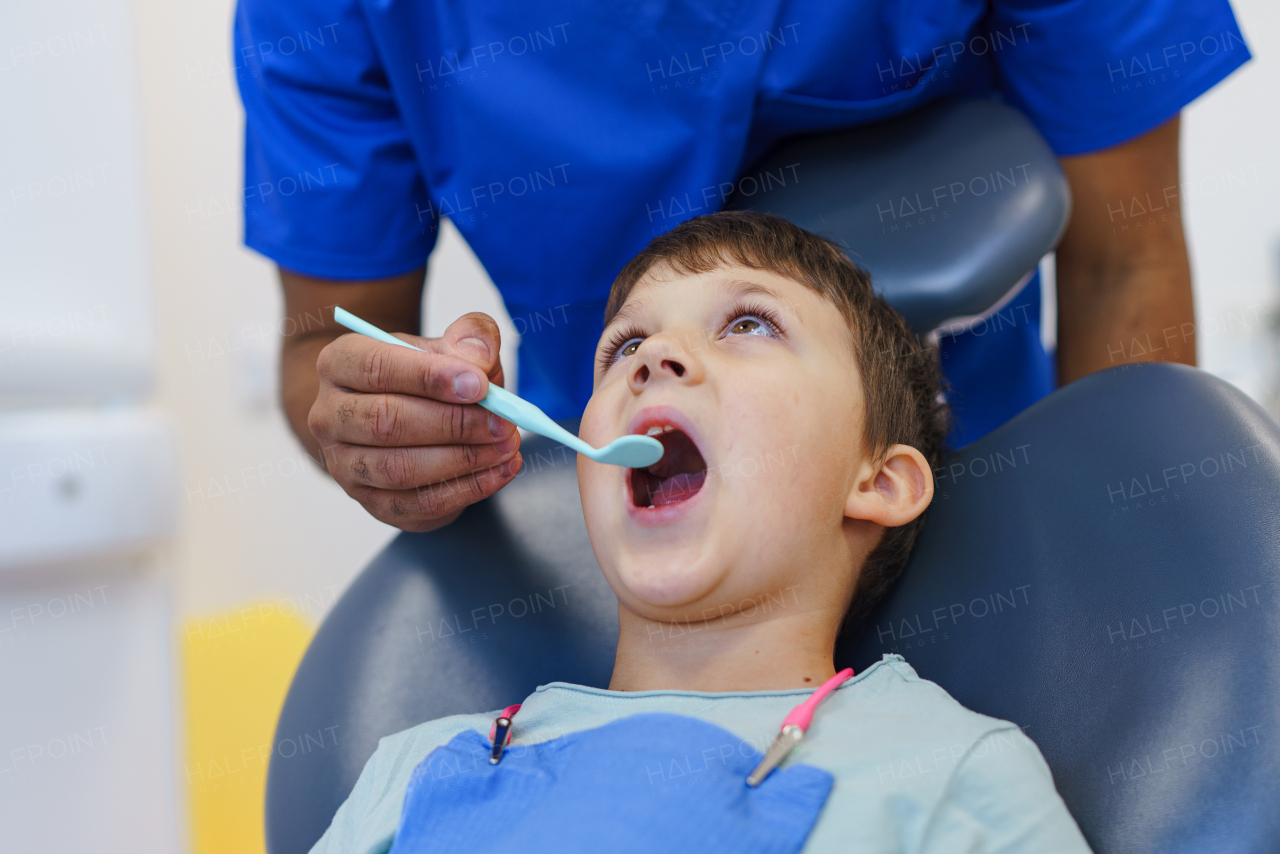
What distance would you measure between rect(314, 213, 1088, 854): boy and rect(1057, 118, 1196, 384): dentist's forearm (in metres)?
0.29

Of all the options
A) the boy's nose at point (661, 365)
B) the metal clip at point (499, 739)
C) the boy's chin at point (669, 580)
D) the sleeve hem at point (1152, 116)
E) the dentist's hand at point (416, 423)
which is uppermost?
the sleeve hem at point (1152, 116)

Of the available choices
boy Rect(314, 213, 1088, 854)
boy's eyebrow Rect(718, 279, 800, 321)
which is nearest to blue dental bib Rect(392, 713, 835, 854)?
boy Rect(314, 213, 1088, 854)

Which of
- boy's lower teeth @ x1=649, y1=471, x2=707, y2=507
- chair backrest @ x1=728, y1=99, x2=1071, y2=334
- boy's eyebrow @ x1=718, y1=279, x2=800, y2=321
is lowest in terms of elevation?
boy's lower teeth @ x1=649, y1=471, x2=707, y2=507

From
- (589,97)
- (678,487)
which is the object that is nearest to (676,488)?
(678,487)

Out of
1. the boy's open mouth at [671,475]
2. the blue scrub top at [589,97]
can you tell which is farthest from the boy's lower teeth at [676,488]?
the blue scrub top at [589,97]

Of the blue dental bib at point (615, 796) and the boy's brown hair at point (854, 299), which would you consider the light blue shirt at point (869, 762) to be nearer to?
the blue dental bib at point (615, 796)

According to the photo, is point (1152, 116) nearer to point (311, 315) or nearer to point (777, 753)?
point (777, 753)

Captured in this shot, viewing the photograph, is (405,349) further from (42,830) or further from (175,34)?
(175,34)

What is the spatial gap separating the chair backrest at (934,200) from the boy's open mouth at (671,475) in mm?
231

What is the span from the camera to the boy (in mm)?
604

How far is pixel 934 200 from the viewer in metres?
0.87

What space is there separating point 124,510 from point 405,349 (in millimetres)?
621

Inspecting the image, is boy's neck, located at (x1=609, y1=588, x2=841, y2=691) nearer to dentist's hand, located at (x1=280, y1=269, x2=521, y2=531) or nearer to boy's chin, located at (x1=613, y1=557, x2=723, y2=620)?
boy's chin, located at (x1=613, y1=557, x2=723, y2=620)

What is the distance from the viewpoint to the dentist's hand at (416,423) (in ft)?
2.39
